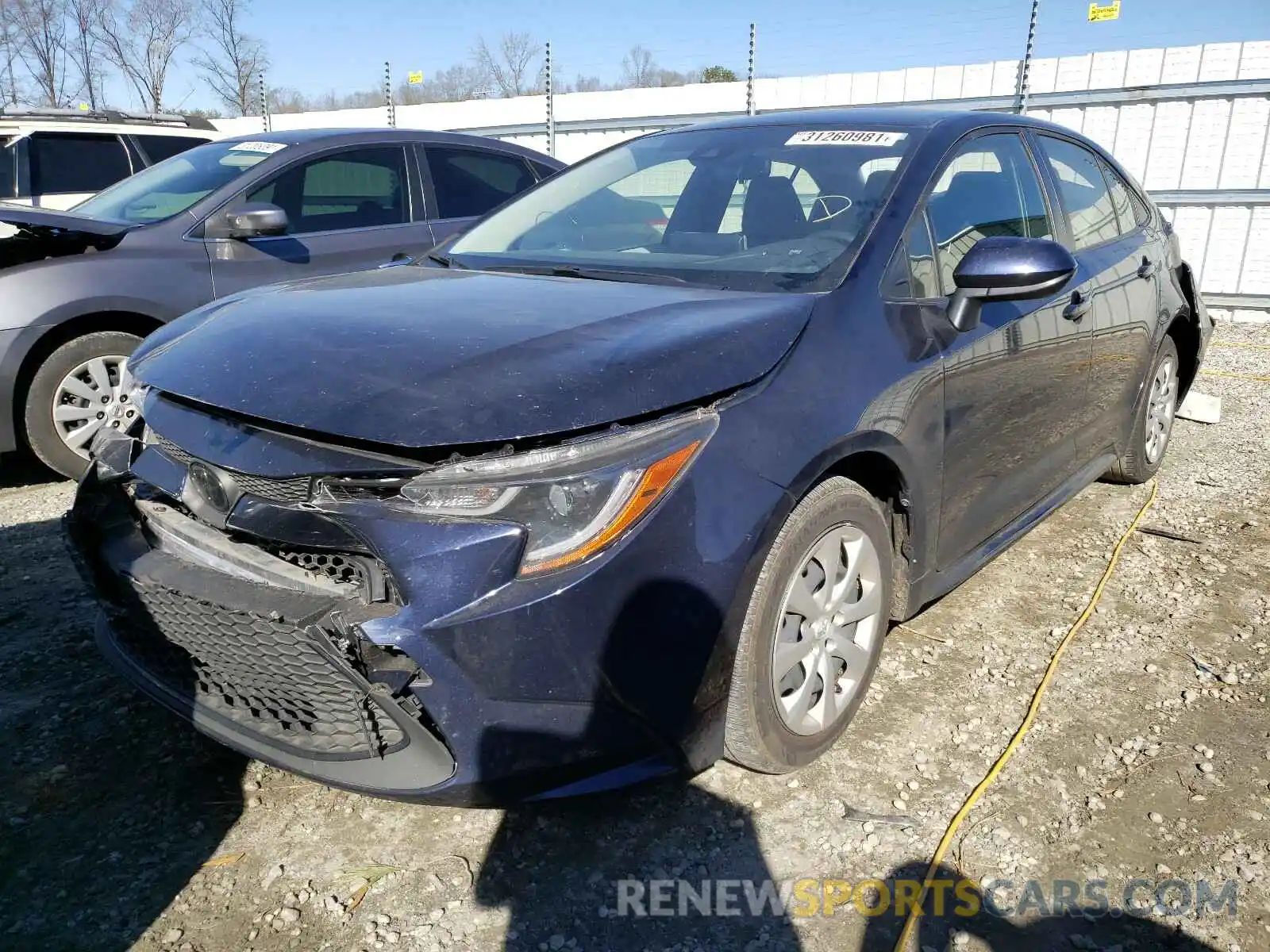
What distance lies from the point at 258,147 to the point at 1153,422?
4807mm

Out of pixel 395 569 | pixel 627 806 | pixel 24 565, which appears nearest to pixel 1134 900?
pixel 627 806

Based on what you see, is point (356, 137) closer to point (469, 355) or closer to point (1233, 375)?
point (469, 355)

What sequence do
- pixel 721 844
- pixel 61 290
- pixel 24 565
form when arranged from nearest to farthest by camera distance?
pixel 721 844 < pixel 24 565 < pixel 61 290

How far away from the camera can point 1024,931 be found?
6.38ft

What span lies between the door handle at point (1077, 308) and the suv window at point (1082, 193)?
10.9 inches

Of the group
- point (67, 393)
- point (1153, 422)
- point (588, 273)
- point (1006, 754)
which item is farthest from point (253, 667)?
point (1153, 422)

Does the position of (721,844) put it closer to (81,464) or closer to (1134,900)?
(1134,900)

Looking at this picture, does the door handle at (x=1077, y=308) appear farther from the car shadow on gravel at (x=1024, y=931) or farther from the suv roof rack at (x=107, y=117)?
the suv roof rack at (x=107, y=117)

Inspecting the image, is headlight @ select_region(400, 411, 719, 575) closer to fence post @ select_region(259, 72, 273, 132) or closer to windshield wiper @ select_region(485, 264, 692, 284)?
windshield wiper @ select_region(485, 264, 692, 284)

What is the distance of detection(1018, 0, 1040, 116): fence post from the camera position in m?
9.29

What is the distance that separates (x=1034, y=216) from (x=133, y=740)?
3.28 metres

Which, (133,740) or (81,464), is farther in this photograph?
(81,464)

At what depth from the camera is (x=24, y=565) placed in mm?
3631

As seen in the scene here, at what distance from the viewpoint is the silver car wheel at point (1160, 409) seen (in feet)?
14.4
